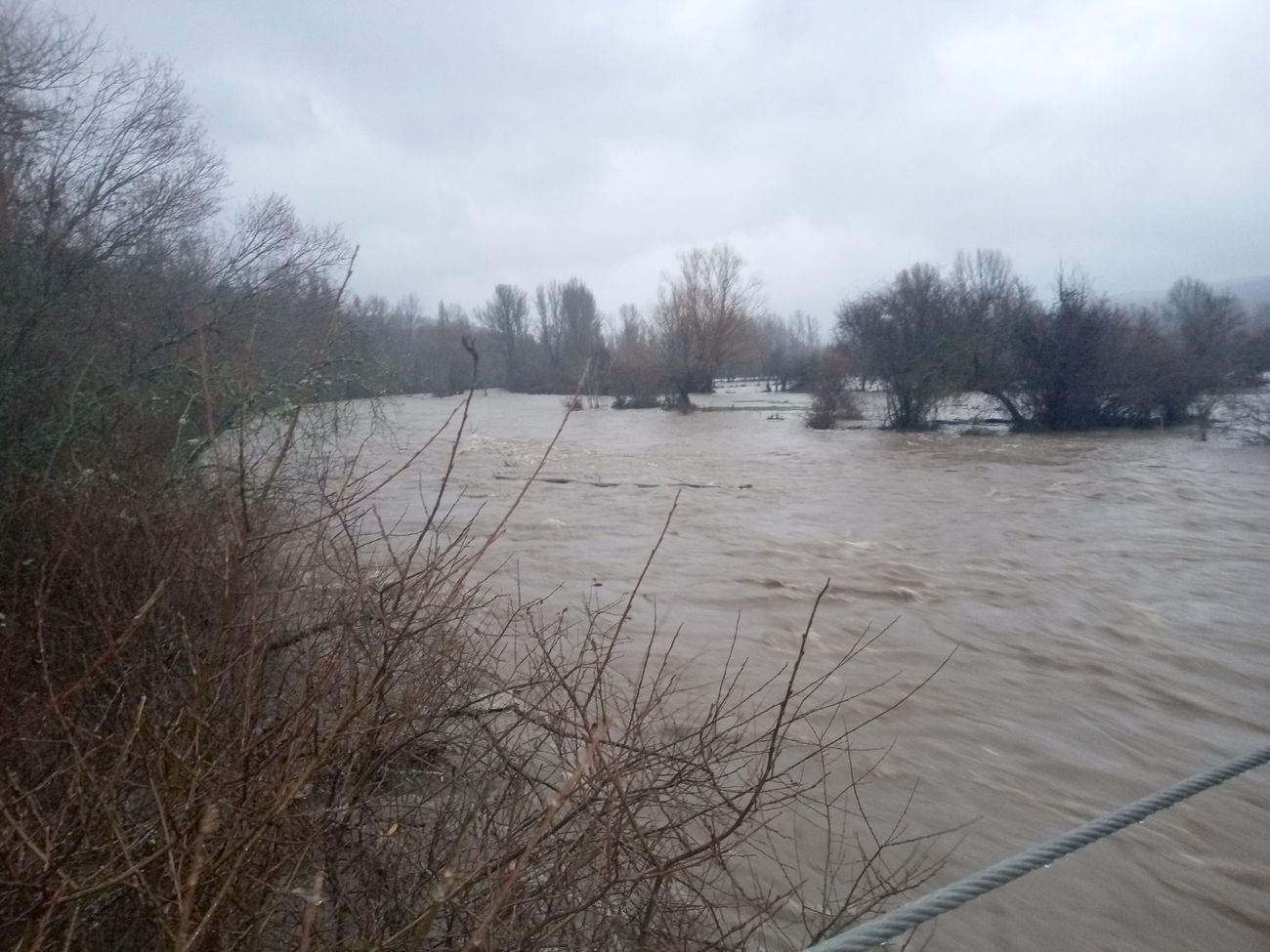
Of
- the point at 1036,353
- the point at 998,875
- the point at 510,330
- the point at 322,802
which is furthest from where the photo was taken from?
the point at 510,330

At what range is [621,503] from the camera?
14.7 m

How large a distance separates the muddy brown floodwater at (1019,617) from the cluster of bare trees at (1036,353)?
19.8ft

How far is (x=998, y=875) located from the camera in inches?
83.3

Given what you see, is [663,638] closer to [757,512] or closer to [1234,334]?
[757,512]

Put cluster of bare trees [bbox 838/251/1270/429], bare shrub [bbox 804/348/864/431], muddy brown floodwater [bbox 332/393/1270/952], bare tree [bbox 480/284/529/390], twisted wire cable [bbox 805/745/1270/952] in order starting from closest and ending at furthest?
twisted wire cable [bbox 805/745/1270/952] → muddy brown floodwater [bbox 332/393/1270/952] → cluster of bare trees [bbox 838/251/1270/429] → bare shrub [bbox 804/348/864/431] → bare tree [bbox 480/284/529/390]

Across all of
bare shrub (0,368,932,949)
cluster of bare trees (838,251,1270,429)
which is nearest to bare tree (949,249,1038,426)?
cluster of bare trees (838,251,1270,429)

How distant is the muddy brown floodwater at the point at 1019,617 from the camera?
4172 mm

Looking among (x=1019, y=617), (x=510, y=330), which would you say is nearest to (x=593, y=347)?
(x=1019, y=617)

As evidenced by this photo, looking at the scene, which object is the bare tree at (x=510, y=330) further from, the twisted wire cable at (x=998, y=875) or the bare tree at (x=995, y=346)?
the twisted wire cable at (x=998, y=875)

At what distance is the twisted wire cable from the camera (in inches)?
69.7

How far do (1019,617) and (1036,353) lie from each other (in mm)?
20917

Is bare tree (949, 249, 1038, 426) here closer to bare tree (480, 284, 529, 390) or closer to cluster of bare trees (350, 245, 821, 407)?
cluster of bare trees (350, 245, 821, 407)

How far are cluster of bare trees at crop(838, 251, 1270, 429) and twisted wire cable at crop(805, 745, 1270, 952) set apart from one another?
1017 inches

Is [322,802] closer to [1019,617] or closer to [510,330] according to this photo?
[1019,617]
